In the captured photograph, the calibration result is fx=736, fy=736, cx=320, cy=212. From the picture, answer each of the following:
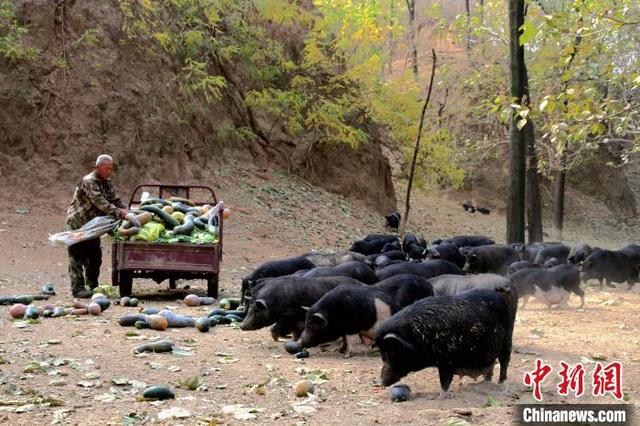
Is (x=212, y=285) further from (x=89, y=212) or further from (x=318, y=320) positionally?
(x=318, y=320)

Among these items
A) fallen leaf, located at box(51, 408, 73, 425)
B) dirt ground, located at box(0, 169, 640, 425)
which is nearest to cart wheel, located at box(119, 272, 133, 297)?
dirt ground, located at box(0, 169, 640, 425)

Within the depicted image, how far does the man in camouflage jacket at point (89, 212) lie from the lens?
10578 mm

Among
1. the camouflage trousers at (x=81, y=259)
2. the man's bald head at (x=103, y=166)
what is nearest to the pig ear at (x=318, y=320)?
the camouflage trousers at (x=81, y=259)

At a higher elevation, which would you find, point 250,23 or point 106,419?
point 250,23

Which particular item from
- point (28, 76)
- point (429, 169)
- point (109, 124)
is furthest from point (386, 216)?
point (28, 76)

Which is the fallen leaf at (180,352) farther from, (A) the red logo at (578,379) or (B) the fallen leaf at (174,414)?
(A) the red logo at (578,379)

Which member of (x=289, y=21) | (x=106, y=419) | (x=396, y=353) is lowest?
(x=106, y=419)

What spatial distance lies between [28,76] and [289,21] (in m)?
8.85

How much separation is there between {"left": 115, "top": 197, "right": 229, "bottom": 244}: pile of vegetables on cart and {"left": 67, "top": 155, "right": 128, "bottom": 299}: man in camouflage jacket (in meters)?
0.25

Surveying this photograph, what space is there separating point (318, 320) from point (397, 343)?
159cm

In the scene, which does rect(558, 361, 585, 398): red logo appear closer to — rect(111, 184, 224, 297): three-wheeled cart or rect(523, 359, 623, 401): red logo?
rect(523, 359, 623, 401): red logo

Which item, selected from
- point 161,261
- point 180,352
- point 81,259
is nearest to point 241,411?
point 180,352

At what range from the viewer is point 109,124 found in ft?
65.6

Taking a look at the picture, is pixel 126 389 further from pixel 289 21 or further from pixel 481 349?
pixel 289 21
